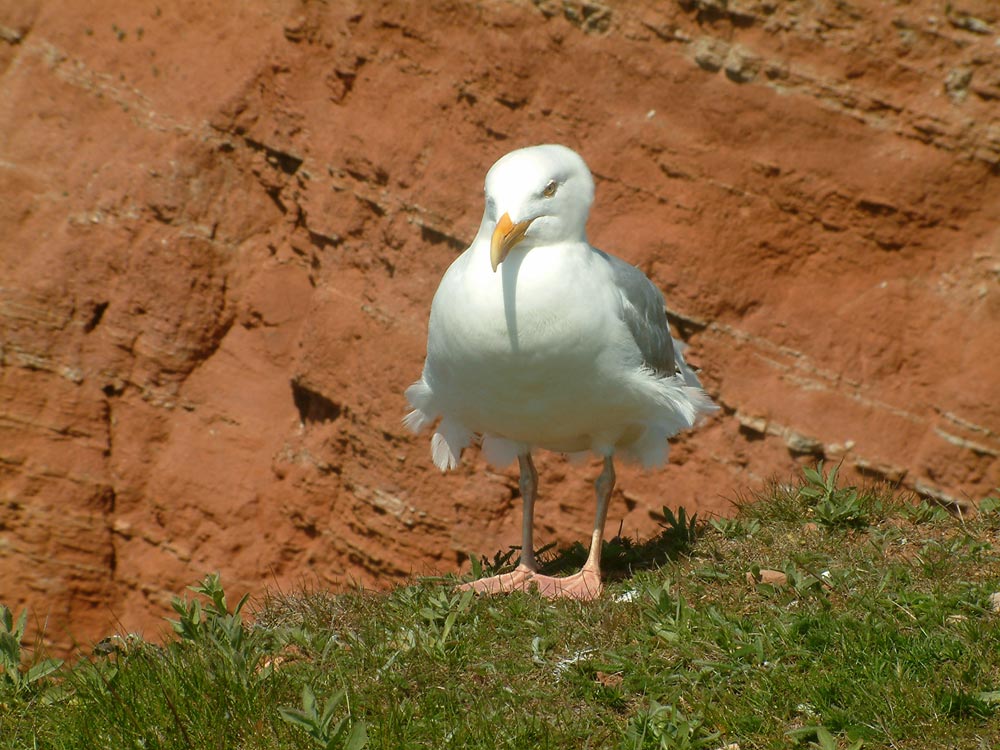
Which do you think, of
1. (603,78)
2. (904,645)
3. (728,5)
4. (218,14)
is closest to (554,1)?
(603,78)

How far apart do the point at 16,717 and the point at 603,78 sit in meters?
6.73

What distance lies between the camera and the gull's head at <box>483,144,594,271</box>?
15.6 feet

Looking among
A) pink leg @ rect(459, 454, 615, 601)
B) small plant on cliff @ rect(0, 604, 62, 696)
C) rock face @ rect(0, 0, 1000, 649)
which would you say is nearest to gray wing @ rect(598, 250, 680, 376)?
pink leg @ rect(459, 454, 615, 601)

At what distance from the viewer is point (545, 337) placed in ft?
15.5

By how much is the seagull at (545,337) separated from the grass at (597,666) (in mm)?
530

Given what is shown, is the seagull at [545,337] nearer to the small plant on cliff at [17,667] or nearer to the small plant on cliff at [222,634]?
the small plant on cliff at [222,634]

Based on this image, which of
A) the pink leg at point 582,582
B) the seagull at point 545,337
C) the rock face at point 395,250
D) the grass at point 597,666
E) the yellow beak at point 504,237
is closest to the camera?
the grass at point 597,666

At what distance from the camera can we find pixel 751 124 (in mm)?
8977

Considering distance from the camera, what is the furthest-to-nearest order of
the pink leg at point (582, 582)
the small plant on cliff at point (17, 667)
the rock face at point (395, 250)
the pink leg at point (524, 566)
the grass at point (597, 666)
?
1. the rock face at point (395, 250)
2. the pink leg at point (524, 566)
3. the pink leg at point (582, 582)
4. the small plant on cliff at point (17, 667)
5. the grass at point (597, 666)

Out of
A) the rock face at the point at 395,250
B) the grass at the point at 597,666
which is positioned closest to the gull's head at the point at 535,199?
the grass at the point at 597,666

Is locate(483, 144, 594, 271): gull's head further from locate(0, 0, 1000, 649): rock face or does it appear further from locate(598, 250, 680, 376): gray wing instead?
locate(0, 0, 1000, 649): rock face

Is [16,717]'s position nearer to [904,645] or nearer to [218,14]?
[904,645]

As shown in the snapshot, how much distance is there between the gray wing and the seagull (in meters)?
0.01

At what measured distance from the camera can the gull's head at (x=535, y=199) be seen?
4.76m
